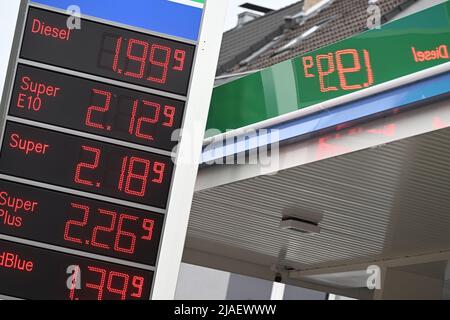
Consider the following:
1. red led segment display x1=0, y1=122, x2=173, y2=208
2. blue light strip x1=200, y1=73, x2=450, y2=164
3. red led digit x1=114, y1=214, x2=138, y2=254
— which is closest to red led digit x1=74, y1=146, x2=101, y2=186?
red led segment display x1=0, y1=122, x2=173, y2=208

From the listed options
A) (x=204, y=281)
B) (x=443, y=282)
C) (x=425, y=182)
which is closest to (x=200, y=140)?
(x=425, y=182)

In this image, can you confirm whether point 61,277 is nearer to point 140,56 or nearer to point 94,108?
point 94,108

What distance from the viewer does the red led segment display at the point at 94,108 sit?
10.5 metres

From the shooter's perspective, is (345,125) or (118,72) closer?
(118,72)

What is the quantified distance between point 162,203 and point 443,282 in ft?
25.9

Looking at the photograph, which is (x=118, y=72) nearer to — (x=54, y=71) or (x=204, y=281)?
(x=54, y=71)

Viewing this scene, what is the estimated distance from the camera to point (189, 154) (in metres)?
10.5

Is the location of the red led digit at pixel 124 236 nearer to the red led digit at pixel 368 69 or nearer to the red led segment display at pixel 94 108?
the red led segment display at pixel 94 108

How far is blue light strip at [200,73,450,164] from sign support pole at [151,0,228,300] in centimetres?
135

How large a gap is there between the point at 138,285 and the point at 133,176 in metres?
0.91

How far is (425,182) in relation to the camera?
40.8 feet

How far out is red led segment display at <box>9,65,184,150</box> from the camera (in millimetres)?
10516

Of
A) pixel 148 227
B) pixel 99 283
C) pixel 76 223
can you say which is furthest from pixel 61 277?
pixel 148 227

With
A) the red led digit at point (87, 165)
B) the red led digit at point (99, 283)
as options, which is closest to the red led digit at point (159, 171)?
the red led digit at point (87, 165)
